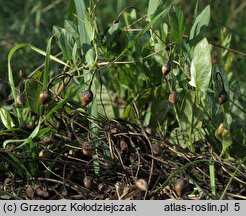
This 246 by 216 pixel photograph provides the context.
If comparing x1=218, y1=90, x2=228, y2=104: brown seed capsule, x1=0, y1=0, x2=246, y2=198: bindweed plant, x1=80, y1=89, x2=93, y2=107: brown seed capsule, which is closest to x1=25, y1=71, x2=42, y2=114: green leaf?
x1=0, y1=0, x2=246, y2=198: bindweed plant

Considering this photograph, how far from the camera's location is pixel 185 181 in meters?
1.12

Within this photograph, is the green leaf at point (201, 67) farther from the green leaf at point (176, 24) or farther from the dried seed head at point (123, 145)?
the dried seed head at point (123, 145)

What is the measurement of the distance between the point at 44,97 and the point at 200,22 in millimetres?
368

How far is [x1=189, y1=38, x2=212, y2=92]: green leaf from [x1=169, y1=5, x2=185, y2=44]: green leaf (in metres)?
0.05

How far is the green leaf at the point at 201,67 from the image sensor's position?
123 centimetres

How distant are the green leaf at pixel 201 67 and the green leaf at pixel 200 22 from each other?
0.33ft

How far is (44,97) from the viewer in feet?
3.93

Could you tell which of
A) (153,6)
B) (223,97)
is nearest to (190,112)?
(223,97)

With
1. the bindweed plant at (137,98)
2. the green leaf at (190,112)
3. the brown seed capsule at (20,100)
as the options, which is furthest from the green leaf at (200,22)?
the brown seed capsule at (20,100)

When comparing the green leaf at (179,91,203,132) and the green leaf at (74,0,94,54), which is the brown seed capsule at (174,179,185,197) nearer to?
the green leaf at (179,91,203,132)

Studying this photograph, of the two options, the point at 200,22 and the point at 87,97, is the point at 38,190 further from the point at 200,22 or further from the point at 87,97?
the point at 200,22

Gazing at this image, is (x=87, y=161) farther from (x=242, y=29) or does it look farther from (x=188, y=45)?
(x=242, y=29)

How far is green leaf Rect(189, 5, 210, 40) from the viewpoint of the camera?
1.32 m

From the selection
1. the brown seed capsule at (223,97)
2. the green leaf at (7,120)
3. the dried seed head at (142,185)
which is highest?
the brown seed capsule at (223,97)
